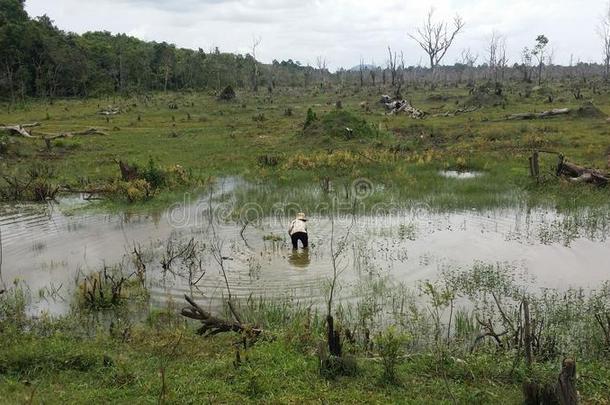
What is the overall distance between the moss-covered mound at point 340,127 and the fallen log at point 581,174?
34.6ft

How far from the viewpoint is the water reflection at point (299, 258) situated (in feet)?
36.3

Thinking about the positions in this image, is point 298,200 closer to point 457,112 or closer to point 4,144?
point 4,144

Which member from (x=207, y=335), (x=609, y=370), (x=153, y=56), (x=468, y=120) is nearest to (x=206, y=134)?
(x=468, y=120)

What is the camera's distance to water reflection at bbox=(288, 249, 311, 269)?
1105cm

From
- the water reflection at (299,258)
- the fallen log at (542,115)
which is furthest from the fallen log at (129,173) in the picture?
the fallen log at (542,115)

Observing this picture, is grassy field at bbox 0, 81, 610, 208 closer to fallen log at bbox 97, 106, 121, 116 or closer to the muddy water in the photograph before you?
fallen log at bbox 97, 106, 121, 116

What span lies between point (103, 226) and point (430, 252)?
8.20 m

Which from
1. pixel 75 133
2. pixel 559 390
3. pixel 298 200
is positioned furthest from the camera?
pixel 75 133

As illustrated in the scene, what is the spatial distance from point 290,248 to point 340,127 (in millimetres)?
14647

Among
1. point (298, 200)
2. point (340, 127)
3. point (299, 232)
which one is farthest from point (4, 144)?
point (299, 232)

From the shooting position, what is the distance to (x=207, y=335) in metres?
7.62

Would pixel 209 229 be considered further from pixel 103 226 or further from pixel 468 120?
pixel 468 120

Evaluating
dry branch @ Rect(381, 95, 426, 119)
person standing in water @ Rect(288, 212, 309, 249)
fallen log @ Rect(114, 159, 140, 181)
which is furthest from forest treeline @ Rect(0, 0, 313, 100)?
person standing in water @ Rect(288, 212, 309, 249)

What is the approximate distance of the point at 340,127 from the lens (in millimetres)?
25875
